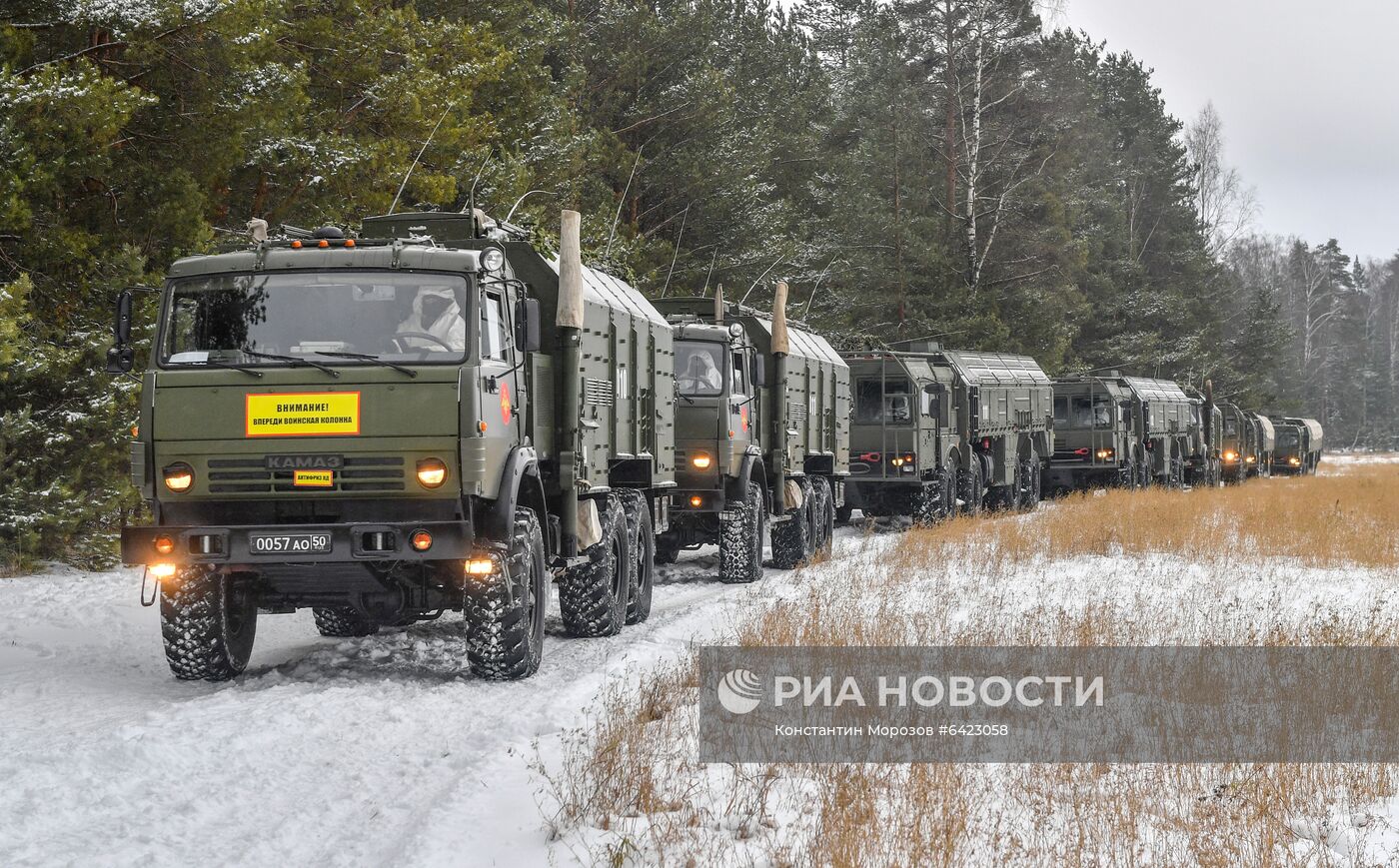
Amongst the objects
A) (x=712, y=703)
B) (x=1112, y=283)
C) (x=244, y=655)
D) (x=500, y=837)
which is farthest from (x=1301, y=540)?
(x=1112, y=283)

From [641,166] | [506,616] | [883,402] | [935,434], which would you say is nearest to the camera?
[506,616]

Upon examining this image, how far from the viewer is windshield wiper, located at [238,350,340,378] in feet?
27.2

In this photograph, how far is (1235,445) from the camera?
48.2 m

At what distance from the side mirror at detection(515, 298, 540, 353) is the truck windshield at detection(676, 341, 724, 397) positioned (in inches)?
225

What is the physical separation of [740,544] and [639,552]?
3156mm

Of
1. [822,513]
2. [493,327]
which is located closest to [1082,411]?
[822,513]

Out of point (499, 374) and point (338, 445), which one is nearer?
point (338, 445)

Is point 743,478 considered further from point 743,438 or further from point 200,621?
point 200,621

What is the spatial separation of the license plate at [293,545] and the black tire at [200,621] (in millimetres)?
695

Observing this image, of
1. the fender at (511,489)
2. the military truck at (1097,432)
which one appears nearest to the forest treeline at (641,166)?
the fender at (511,489)

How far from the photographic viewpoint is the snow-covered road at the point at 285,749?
584 cm

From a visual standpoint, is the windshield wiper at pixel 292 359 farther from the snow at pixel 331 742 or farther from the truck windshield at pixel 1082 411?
the truck windshield at pixel 1082 411

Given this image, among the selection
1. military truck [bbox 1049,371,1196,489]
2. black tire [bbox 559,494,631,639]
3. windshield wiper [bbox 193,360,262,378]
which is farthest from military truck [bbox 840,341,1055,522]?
windshield wiper [bbox 193,360,262,378]

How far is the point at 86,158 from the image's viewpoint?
14352 millimetres
